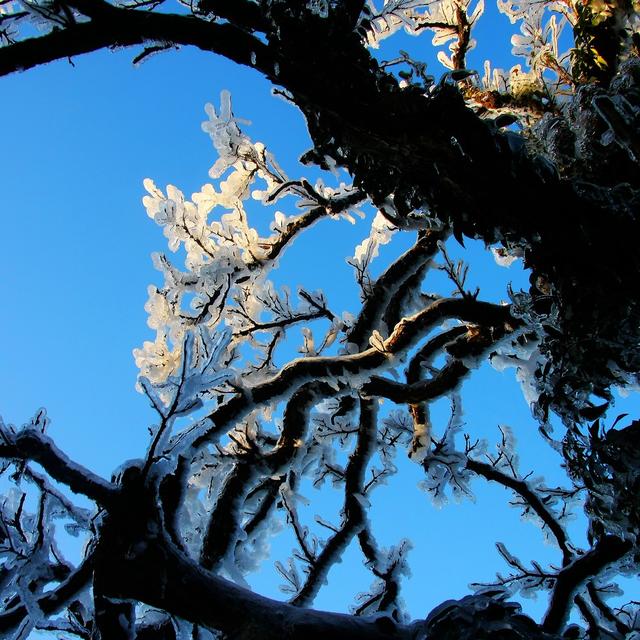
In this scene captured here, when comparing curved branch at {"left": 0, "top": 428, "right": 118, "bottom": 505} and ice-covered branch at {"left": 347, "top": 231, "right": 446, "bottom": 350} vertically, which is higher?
ice-covered branch at {"left": 347, "top": 231, "right": 446, "bottom": 350}

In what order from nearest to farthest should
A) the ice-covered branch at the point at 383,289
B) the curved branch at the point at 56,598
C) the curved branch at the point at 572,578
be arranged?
the curved branch at the point at 56,598, the curved branch at the point at 572,578, the ice-covered branch at the point at 383,289

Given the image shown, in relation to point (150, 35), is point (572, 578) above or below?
below

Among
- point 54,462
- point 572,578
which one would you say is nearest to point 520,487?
point 572,578

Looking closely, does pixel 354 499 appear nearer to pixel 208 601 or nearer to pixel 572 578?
pixel 572 578

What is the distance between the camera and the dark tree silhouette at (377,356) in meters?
2.27

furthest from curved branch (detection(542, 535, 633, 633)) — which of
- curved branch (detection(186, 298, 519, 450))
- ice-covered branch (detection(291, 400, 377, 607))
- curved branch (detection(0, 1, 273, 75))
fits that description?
curved branch (detection(0, 1, 273, 75))

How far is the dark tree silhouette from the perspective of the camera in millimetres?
2271

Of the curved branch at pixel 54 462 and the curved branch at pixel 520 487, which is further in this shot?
the curved branch at pixel 520 487

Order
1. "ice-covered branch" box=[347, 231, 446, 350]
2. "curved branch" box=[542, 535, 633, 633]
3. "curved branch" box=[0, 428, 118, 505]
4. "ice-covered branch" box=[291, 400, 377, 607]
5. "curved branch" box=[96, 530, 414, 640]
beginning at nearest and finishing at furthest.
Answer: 1. "curved branch" box=[96, 530, 414, 640]
2. "curved branch" box=[0, 428, 118, 505]
3. "curved branch" box=[542, 535, 633, 633]
4. "ice-covered branch" box=[291, 400, 377, 607]
5. "ice-covered branch" box=[347, 231, 446, 350]

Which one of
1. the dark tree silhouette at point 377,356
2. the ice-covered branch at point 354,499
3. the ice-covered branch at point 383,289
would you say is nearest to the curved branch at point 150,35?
the dark tree silhouette at point 377,356

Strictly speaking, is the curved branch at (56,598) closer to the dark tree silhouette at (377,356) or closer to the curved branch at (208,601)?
the dark tree silhouette at (377,356)

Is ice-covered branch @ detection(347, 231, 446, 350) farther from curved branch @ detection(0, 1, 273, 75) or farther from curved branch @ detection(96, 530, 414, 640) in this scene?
curved branch @ detection(96, 530, 414, 640)

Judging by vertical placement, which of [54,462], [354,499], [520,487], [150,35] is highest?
[150,35]

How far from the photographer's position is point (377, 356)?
3.90 m
